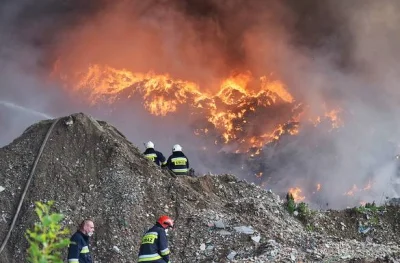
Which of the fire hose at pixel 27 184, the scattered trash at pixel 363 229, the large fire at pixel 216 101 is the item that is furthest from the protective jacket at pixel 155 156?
the large fire at pixel 216 101

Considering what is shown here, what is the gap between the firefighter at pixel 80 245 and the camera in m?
9.66

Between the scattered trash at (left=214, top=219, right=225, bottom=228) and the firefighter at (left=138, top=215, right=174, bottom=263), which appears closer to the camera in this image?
the firefighter at (left=138, top=215, right=174, bottom=263)

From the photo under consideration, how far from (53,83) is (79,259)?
3922 centimetres

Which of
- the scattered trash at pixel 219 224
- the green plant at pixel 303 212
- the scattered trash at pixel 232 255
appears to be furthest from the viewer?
the green plant at pixel 303 212

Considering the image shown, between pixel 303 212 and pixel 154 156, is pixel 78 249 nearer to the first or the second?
pixel 154 156

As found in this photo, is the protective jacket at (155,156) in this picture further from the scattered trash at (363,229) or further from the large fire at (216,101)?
the large fire at (216,101)

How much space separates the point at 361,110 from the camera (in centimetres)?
4647

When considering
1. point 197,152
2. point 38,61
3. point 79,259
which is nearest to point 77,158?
point 79,259

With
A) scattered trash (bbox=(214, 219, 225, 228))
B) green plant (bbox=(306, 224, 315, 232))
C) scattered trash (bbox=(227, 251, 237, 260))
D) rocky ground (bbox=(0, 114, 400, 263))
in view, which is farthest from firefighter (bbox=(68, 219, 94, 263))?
green plant (bbox=(306, 224, 315, 232))

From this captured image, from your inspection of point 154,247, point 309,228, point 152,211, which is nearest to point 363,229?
point 309,228

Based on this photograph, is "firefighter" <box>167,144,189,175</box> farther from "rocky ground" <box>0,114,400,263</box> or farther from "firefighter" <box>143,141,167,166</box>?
"firefighter" <box>143,141,167,166</box>

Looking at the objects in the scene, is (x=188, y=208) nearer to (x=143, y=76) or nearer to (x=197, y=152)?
(x=197, y=152)

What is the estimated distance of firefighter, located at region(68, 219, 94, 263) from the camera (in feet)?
31.7

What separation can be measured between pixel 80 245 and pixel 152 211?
5.46 metres
